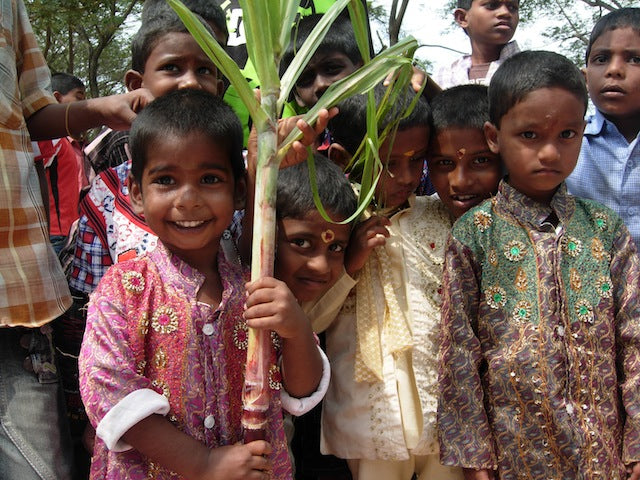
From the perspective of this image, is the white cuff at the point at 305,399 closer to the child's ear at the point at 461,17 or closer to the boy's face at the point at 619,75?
the boy's face at the point at 619,75

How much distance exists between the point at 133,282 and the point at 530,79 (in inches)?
54.9

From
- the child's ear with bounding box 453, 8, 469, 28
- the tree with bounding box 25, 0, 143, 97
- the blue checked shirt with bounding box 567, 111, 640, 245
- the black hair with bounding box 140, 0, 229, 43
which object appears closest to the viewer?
the black hair with bounding box 140, 0, 229, 43

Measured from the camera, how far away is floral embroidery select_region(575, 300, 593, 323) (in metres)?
1.94

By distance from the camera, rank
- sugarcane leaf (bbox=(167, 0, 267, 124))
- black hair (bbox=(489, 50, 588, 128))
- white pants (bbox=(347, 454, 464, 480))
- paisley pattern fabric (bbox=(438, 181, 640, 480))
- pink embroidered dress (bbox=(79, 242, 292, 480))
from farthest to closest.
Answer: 1. white pants (bbox=(347, 454, 464, 480))
2. black hair (bbox=(489, 50, 588, 128))
3. paisley pattern fabric (bbox=(438, 181, 640, 480))
4. pink embroidered dress (bbox=(79, 242, 292, 480))
5. sugarcane leaf (bbox=(167, 0, 267, 124))

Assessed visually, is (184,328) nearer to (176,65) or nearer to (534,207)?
(176,65)

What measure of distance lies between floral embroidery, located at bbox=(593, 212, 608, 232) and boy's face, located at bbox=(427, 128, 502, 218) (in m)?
0.37

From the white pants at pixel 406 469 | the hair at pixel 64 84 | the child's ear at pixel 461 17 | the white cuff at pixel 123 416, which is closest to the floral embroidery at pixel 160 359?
the white cuff at pixel 123 416

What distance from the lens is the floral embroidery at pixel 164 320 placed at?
5.37ft

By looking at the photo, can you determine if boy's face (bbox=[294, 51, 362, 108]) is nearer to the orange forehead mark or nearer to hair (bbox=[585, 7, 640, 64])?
the orange forehead mark

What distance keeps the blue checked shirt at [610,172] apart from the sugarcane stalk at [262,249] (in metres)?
1.62

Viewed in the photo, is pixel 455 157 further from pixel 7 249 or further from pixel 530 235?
pixel 7 249

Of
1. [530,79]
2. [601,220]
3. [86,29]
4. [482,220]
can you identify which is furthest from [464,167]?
[86,29]

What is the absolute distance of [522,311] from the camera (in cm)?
196

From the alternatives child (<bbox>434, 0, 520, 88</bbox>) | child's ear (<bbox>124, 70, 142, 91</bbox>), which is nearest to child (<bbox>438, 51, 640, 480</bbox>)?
child's ear (<bbox>124, 70, 142, 91</bbox>)
